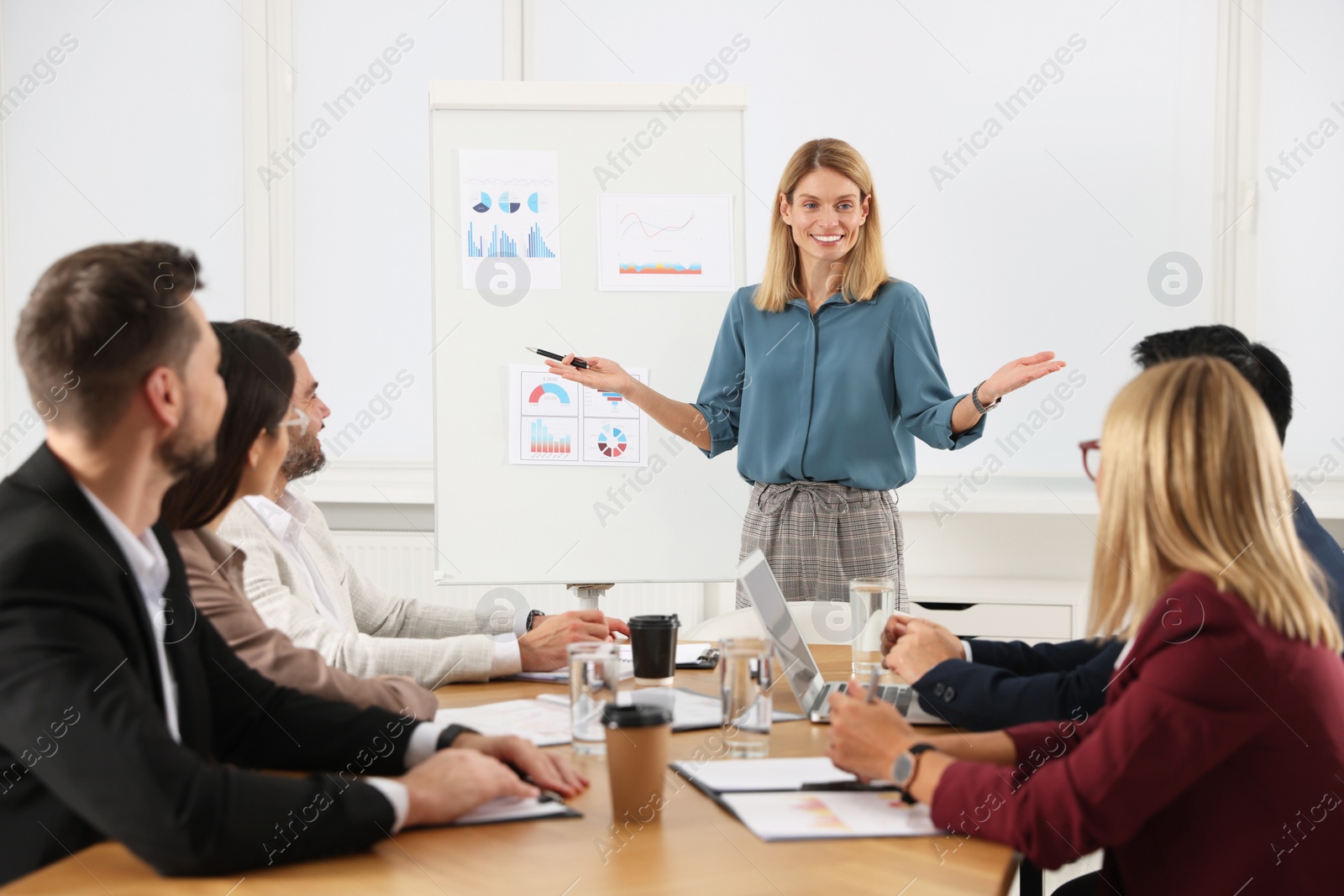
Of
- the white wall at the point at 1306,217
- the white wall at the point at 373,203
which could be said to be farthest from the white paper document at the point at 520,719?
the white wall at the point at 1306,217

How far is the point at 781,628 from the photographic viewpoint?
5.09 ft

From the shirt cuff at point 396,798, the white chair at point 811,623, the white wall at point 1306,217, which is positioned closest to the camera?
the shirt cuff at point 396,798

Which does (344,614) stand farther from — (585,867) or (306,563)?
(585,867)

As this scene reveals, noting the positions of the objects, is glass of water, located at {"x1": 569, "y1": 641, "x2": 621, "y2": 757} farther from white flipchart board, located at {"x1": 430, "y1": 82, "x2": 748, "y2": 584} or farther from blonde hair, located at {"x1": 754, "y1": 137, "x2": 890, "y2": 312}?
white flipchart board, located at {"x1": 430, "y1": 82, "x2": 748, "y2": 584}

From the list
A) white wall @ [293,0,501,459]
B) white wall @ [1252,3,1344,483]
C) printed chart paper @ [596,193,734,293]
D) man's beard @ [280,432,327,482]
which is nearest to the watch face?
man's beard @ [280,432,327,482]

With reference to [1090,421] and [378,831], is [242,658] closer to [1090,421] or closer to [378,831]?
[378,831]

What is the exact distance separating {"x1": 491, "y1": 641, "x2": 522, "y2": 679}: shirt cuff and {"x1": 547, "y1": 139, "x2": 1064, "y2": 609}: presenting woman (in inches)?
38.2

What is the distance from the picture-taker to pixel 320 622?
1.77m

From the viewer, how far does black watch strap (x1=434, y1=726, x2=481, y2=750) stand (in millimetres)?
1315

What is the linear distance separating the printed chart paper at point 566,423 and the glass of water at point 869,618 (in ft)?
4.81

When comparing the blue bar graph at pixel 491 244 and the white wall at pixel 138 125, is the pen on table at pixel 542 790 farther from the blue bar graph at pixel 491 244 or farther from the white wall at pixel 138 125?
the white wall at pixel 138 125

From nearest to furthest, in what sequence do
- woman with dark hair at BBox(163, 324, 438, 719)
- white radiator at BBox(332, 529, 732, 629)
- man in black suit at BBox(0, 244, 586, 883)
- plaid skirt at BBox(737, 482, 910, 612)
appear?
man in black suit at BBox(0, 244, 586, 883) → woman with dark hair at BBox(163, 324, 438, 719) → plaid skirt at BBox(737, 482, 910, 612) → white radiator at BBox(332, 529, 732, 629)

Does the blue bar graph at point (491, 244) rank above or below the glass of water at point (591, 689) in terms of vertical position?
above

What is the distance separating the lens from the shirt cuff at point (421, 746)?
4.32ft
